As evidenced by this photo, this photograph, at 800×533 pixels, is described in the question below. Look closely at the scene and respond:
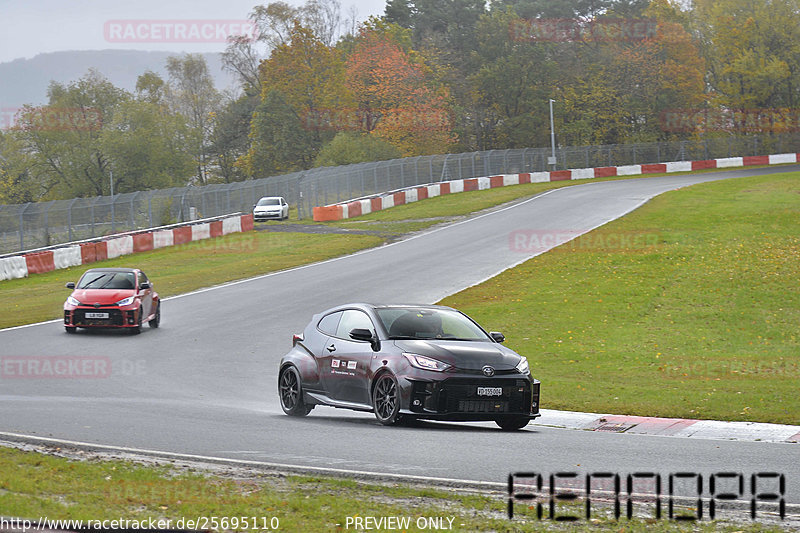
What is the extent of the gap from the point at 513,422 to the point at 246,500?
16.3 ft

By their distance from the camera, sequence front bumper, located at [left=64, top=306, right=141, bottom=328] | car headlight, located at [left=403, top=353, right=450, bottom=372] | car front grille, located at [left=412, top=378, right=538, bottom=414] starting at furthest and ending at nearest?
front bumper, located at [left=64, top=306, right=141, bottom=328]
car headlight, located at [left=403, top=353, right=450, bottom=372]
car front grille, located at [left=412, top=378, right=538, bottom=414]

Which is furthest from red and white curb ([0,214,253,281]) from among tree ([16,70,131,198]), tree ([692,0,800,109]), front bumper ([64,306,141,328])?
tree ([16,70,131,198])

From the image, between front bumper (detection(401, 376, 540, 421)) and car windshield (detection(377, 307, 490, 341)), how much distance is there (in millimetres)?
1052

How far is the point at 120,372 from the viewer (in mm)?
16312

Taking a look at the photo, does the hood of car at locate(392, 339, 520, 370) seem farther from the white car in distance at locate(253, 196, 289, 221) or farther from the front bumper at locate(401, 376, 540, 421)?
the white car in distance at locate(253, 196, 289, 221)

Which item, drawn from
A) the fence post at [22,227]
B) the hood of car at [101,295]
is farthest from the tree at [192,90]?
the hood of car at [101,295]

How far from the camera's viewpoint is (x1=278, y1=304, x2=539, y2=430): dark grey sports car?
10.7m

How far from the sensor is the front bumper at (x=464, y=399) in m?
10.6

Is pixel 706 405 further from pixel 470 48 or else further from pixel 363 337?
pixel 470 48

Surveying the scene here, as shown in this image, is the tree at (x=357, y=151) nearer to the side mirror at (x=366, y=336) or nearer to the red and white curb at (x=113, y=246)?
the red and white curb at (x=113, y=246)

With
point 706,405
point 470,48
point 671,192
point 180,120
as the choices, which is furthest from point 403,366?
point 180,120

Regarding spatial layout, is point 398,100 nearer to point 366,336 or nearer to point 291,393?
point 291,393

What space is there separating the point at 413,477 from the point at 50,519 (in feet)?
10.1

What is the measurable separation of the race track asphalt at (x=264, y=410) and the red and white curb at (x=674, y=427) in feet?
2.29
